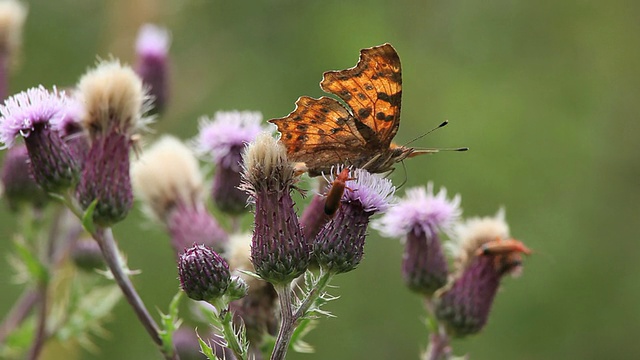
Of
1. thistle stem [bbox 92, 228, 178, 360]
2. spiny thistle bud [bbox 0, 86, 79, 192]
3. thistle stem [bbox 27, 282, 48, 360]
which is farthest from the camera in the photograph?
thistle stem [bbox 27, 282, 48, 360]

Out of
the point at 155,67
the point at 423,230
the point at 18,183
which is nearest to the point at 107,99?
the point at 18,183

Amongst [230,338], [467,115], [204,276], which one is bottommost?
[230,338]

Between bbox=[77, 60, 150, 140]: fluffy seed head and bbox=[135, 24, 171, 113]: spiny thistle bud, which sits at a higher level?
bbox=[135, 24, 171, 113]: spiny thistle bud

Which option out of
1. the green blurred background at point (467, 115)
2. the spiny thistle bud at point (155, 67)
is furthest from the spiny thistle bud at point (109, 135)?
the green blurred background at point (467, 115)

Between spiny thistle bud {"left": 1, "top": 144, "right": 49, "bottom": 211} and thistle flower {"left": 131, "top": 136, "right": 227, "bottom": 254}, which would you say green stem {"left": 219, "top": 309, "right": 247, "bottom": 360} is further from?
spiny thistle bud {"left": 1, "top": 144, "right": 49, "bottom": 211}

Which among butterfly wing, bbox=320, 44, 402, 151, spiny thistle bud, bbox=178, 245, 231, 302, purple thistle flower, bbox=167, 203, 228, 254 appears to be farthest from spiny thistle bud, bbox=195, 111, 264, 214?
spiny thistle bud, bbox=178, 245, 231, 302

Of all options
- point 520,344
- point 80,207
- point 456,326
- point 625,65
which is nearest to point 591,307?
point 520,344

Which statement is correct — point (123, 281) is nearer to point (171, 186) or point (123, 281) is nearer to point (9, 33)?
point (171, 186)

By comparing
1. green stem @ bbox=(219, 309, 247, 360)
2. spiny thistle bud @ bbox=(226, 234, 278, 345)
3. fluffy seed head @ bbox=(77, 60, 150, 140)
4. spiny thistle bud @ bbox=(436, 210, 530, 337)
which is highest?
fluffy seed head @ bbox=(77, 60, 150, 140)
